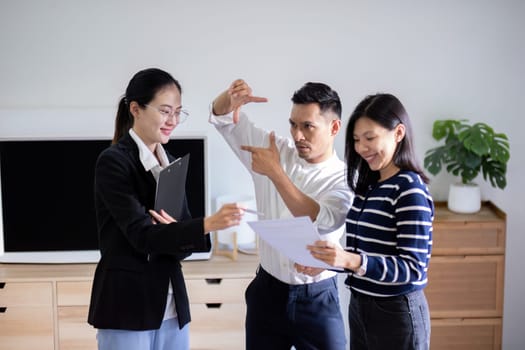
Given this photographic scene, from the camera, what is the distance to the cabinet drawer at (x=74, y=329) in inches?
123

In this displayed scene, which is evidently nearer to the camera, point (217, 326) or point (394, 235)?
point (394, 235)

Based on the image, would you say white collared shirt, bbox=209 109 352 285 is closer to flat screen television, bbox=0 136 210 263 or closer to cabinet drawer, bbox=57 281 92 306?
flat screen television, bbox=0 136 210 263

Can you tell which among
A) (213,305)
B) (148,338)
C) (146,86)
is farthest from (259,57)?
(148,338)

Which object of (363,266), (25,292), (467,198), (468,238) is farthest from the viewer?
(467,198)

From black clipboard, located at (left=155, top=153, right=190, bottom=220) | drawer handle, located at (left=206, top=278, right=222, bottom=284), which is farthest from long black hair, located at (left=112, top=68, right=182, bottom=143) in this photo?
drawer handle, located at (left=206, top=278, right=222, bottom=284)

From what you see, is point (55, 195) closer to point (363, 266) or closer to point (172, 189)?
point (172, 189)

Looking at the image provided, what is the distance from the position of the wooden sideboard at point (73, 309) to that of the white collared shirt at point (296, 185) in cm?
88

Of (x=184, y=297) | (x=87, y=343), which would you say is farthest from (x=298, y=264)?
(x=87, y=343)

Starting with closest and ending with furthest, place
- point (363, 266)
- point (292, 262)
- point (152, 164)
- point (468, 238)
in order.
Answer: point (363, 266), point (152, 164), point (292, 262), point (468, 238)

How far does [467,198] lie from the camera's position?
3383 millimetres

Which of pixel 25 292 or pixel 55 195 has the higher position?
pixel 55 195

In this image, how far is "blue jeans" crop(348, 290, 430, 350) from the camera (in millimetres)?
1858

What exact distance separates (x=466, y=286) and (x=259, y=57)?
1.52 meters

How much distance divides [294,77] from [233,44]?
35 cm
